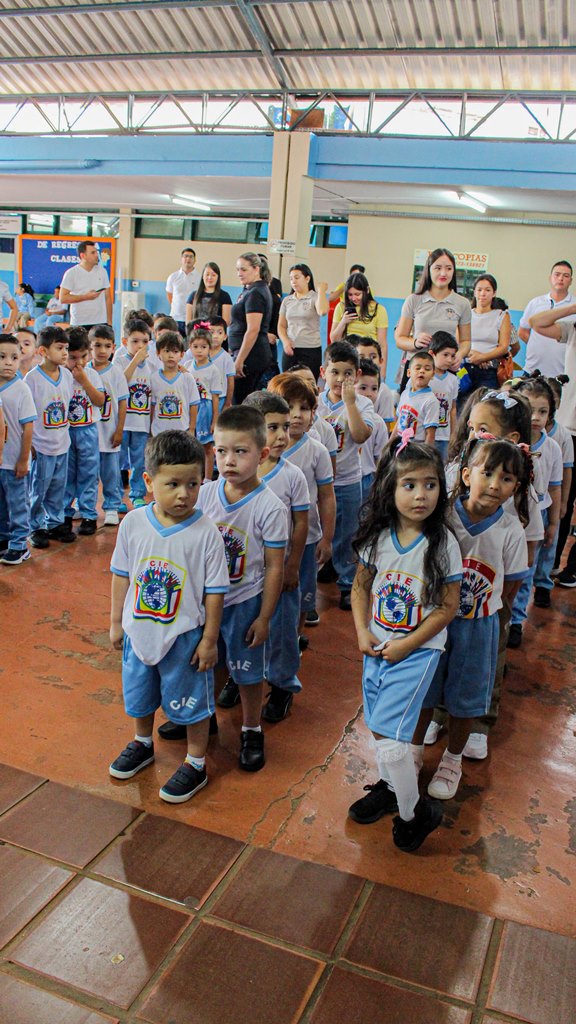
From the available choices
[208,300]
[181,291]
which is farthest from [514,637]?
[181,291]

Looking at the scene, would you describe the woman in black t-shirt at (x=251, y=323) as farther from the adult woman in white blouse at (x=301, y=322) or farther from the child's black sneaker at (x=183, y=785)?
the child's black sneaker at (x=183, y=785)

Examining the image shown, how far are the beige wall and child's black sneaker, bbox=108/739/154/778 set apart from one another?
916cm

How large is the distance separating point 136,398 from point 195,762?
3138mm

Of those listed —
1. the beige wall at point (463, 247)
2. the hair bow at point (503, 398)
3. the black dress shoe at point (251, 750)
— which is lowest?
the black dress shoe at point (251, 750)

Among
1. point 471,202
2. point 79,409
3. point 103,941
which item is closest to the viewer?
point 103,941

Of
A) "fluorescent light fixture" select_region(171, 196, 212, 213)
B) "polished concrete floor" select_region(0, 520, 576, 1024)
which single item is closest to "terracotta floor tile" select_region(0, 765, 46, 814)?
"polished concrete floor" select_region(0, 520, 576, 1024)

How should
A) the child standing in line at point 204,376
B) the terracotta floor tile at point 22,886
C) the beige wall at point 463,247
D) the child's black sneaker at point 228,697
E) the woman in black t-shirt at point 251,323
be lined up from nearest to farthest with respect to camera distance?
the terracotta floor tile at point 22,886 → the child's black sneaker at point 228,697 → the woman in black t-shirt at point 251,323 → the child standing in line at point 204,376 → the beige wall at point 463,247

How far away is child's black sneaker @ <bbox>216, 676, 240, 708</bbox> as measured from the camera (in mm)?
2842

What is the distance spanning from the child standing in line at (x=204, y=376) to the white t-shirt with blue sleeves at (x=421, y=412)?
70.6 inches

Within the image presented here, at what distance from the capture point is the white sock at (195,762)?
2.28 meters

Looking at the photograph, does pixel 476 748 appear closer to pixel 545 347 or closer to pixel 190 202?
pixel 545 347

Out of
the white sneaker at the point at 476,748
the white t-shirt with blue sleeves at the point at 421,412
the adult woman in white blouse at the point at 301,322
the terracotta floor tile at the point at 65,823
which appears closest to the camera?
the terracotta floor tile at the point at 65,823

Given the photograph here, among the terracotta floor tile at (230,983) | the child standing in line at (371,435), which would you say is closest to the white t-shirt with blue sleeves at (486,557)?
the terracotta floor tile at (230,983)

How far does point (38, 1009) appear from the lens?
152 cm
